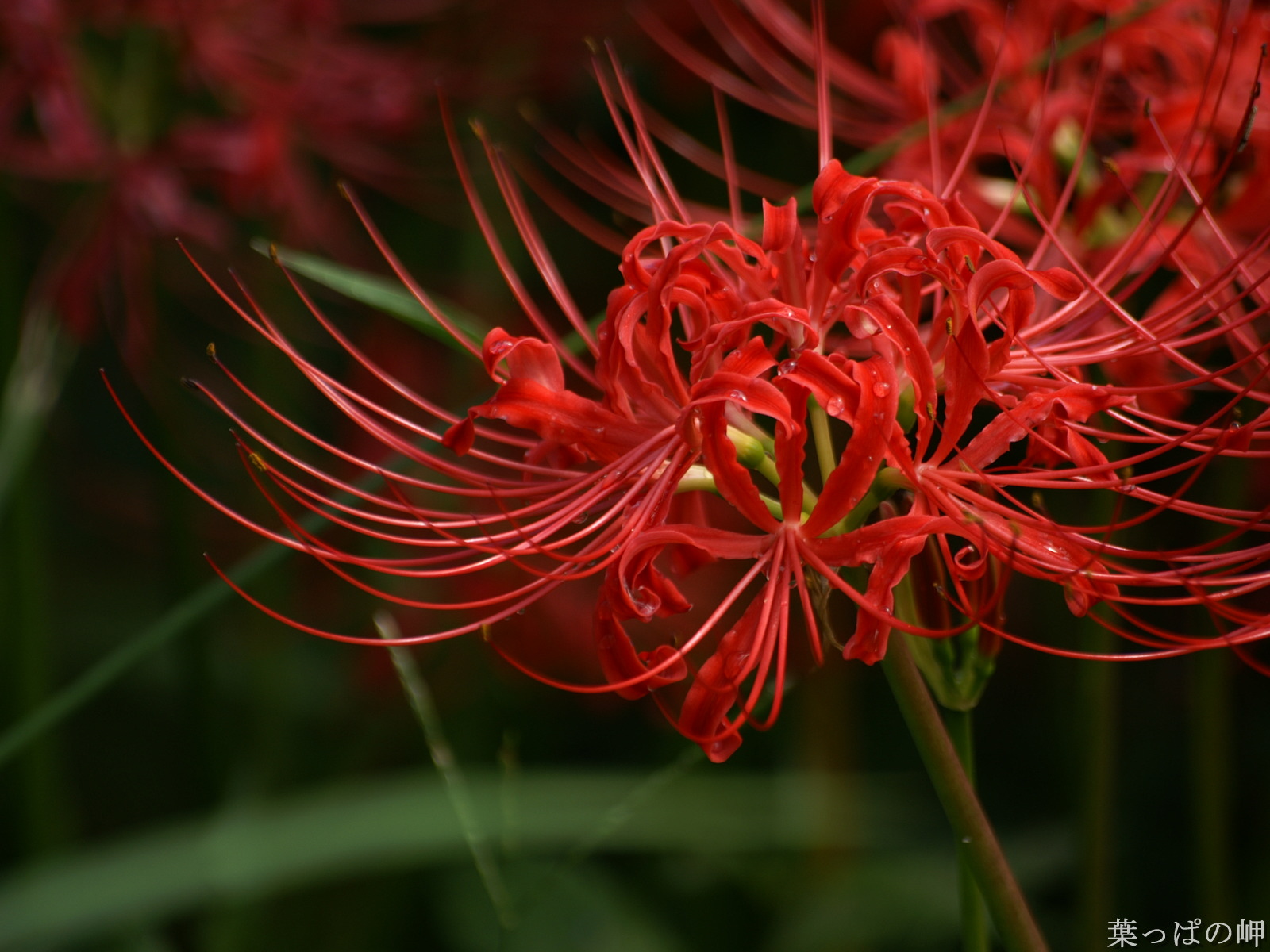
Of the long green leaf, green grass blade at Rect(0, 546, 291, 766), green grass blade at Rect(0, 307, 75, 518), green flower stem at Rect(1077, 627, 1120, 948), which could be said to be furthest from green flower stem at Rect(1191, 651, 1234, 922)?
green grass blade at Rect(0, 307, 75, 518)

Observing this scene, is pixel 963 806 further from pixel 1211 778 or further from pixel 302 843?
pixel 302 843

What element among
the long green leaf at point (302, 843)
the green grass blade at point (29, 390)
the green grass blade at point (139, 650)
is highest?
the green grass blade at point (29, 390)

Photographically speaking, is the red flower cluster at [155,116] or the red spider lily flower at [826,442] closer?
the red spider lily flower at [826,442]

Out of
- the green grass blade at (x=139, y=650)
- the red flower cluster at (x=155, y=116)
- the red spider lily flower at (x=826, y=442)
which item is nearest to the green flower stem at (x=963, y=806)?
A: the red spider lily flower at (x=826, y=442)

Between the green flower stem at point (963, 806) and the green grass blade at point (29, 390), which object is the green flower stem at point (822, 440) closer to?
the green flower stem at point (963, 806)

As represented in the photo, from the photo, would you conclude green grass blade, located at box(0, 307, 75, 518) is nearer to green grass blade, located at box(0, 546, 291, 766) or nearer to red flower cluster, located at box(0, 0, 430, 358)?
red flower cluster, located at box(0, 0, 430, 358)

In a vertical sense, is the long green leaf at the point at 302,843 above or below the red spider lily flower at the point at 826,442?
below
